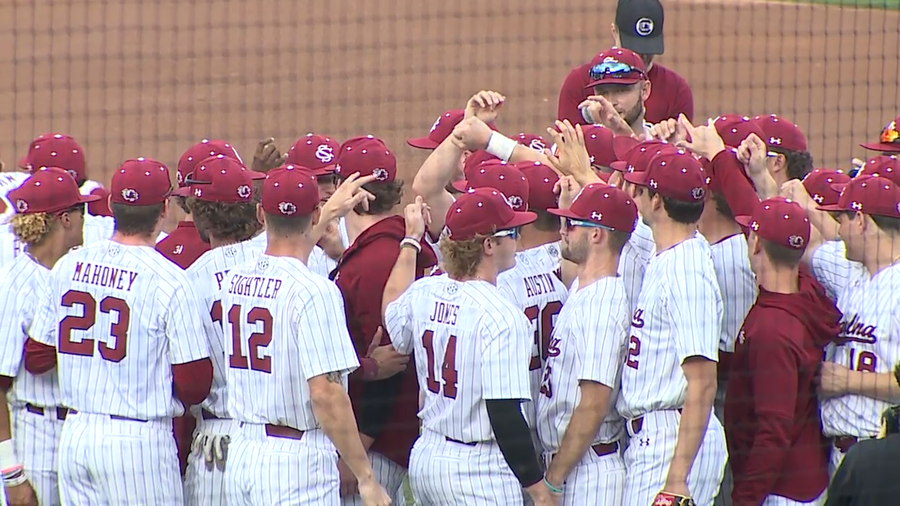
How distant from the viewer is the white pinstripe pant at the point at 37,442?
468cm

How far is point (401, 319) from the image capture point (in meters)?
4.31

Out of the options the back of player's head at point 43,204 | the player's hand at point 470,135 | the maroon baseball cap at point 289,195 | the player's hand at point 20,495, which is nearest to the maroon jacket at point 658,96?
the player's hand at point 470,135

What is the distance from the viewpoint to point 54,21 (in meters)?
13.0

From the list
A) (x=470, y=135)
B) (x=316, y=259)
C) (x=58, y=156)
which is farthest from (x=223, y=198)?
(x=58, y=156)

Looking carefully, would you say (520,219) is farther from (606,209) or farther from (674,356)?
(674,356)

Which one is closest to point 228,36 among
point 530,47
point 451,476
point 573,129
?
point 530,47

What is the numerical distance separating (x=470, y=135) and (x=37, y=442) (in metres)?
1.90

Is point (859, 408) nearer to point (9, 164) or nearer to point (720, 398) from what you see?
point (720, 398)

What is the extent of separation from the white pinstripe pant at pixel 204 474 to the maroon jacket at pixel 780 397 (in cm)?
170

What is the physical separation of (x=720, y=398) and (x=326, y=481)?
1571mm

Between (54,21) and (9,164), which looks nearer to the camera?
(9,164)

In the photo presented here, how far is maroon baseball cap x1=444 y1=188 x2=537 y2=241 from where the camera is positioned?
164 inches

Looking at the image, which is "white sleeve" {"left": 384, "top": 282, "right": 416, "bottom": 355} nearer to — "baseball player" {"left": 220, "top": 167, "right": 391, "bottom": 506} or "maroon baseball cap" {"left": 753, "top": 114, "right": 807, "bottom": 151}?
"baseball player" {"left": 220, "top": 167, "right": 391, "bottom": 506}

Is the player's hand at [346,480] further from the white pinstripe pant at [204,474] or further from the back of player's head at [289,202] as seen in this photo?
the back of player's head at [289,202]
